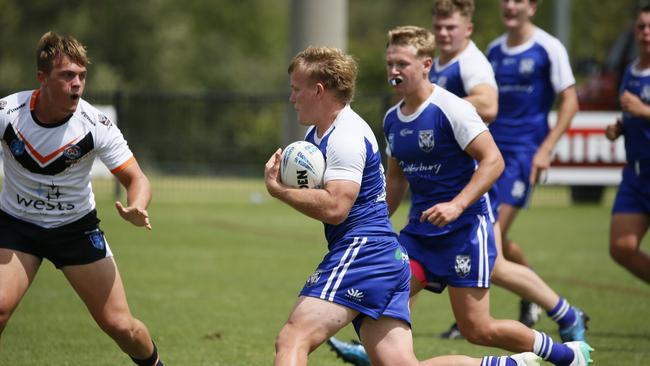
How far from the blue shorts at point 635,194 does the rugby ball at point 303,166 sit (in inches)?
149

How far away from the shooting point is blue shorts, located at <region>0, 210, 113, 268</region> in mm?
5875

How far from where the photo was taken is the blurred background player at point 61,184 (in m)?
5.75

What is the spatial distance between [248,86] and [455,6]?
Result: 41175 millimetres

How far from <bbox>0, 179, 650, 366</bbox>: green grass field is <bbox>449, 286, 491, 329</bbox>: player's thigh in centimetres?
130

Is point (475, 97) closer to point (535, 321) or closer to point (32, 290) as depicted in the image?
point (535, 321)

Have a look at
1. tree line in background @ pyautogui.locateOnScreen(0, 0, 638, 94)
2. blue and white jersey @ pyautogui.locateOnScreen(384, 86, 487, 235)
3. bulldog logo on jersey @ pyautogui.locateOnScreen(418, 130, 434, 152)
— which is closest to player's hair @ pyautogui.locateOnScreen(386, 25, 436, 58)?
blue and white jersey @ pyautogui.locateOnScreen(384, 86, 487, 235)

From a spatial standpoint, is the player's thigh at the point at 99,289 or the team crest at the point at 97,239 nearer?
the player's thigh at the point at 99,289

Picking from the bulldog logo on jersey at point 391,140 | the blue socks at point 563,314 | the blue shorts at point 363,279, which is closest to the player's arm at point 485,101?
the bulldog logo on jersey at point 391,140

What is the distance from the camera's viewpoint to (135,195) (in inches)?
227

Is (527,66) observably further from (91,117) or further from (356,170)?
(91,117)

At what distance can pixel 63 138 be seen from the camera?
5797mm

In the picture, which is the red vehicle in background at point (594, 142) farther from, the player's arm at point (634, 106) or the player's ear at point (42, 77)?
the player's ear at point (42, 77)

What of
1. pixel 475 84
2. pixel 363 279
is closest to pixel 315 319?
pixel 363 279

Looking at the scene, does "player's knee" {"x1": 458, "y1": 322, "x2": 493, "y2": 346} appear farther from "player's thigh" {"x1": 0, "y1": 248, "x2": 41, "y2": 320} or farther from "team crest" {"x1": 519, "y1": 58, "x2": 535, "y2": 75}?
"team crest" {"x1": 519, "y1": 58, "x2": 535, "y2": 75}
